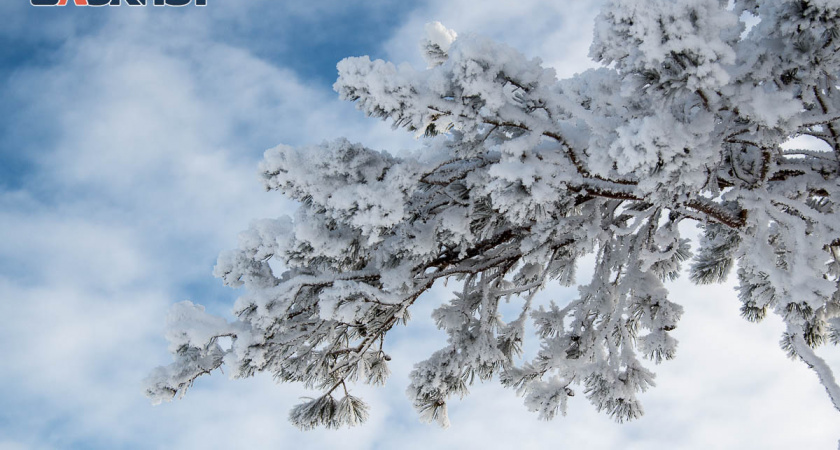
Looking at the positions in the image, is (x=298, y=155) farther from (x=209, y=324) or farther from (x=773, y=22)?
(x=773, y=22)

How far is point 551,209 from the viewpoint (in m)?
3.26

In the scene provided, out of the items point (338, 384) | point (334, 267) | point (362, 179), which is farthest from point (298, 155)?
point (338, 384)

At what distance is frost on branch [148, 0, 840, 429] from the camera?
8.52ft

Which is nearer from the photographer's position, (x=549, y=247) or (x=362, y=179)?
(x=362, y=179)

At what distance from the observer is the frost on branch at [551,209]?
8.52 feet

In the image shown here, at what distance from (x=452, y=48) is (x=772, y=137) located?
1901mm

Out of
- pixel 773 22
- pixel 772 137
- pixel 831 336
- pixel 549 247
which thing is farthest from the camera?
pixel 831 336

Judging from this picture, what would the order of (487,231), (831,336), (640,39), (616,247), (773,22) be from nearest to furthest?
1. (640,39)
2. (773,22)
3. (487,231)
4. (616,247)
5. (831,336)

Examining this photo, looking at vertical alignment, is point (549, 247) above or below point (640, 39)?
above

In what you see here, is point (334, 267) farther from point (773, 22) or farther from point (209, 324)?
point (773, 22)

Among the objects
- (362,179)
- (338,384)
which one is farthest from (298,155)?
(338,384)

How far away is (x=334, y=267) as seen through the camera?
4367 millimetres

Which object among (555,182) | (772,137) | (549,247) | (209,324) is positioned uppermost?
(209,324)

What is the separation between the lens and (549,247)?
4.47 m
